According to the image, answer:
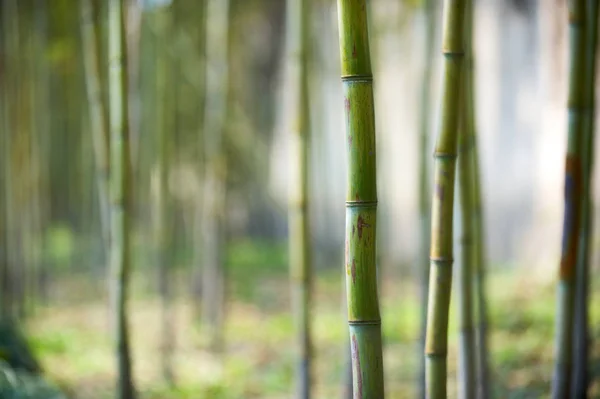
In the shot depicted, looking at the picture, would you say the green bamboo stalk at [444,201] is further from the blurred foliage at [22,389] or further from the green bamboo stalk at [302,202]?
the blurred foliage at [22,389]

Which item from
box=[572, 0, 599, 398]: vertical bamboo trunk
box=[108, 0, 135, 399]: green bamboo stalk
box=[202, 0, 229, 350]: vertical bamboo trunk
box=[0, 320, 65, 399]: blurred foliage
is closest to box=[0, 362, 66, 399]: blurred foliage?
box=[0, 320, 65, 399]: blurred foliage

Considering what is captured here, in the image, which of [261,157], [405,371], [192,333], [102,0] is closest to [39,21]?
[102,0]

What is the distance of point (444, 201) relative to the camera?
1.60 metres

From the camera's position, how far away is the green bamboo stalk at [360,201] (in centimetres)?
146

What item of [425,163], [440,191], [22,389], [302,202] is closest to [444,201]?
[440,191]

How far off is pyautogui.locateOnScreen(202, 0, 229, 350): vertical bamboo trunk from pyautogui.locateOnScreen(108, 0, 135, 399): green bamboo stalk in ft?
6.27

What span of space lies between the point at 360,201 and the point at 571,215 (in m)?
0.91

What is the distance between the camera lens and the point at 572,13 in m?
2.10

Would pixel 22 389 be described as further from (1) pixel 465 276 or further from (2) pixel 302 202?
Result: (1) pixel 465 276

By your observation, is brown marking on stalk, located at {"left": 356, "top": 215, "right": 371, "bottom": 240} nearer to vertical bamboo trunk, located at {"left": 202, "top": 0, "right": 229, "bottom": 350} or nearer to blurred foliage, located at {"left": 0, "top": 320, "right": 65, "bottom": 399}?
blurred foliage, located at {"left": 0, "top": 320, "right": 65, "bottom": 399}

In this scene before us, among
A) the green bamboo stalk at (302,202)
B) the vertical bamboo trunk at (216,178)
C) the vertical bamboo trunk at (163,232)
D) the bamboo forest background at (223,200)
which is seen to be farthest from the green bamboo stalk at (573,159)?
the vertical bamboo trunk at (216,178)

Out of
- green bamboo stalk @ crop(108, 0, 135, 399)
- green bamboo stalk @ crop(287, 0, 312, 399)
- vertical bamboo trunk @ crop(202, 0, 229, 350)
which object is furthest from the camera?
vertical bamboo trunk @ crop(202, 0, 229, 350)

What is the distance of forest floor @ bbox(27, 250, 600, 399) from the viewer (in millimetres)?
3623

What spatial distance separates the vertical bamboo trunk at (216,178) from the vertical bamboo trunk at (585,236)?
2317mm
